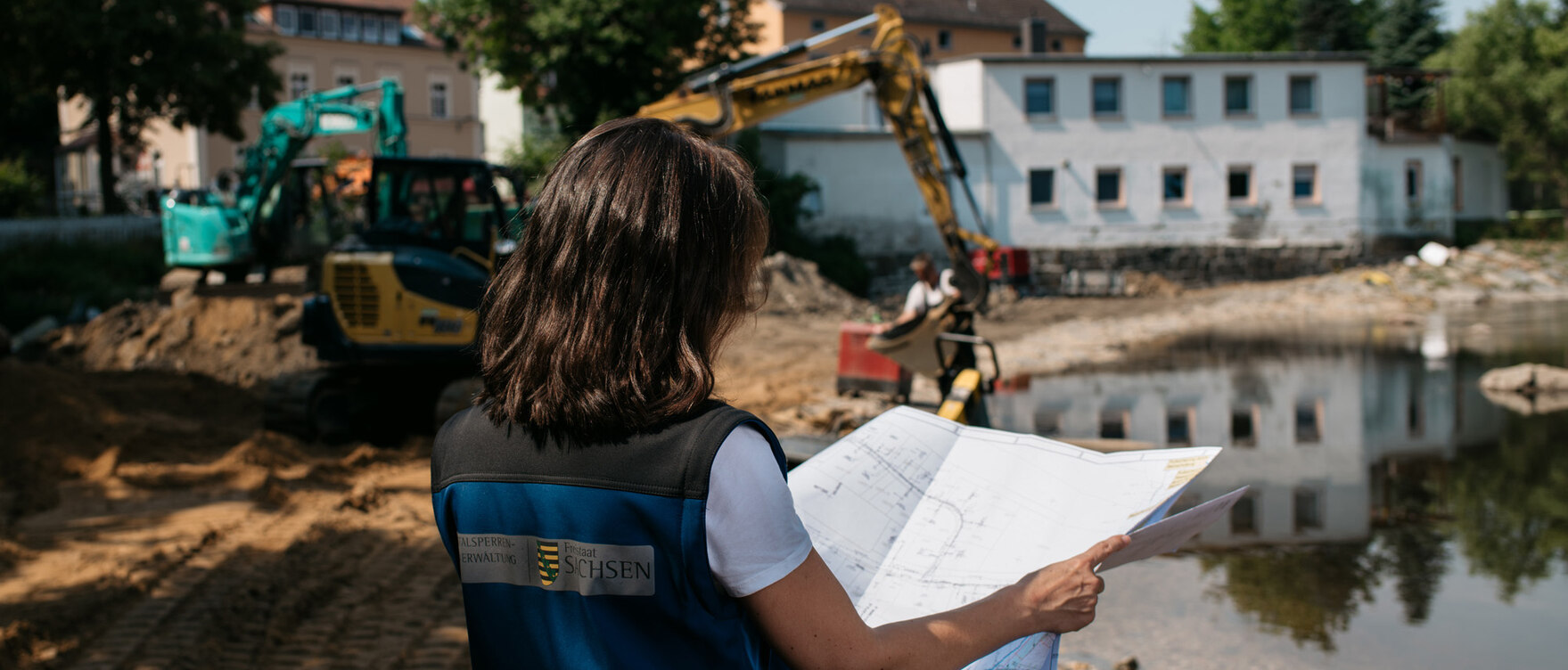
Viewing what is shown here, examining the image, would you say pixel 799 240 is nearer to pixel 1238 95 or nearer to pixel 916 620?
pixel 1238 95

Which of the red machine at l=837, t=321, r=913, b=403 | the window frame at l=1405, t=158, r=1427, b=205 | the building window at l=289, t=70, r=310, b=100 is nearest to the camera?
the red machine at l=837, t=321, r=913, b=403

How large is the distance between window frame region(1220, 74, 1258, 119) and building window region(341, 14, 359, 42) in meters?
34.2

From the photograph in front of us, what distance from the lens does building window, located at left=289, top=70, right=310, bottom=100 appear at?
4750 cm

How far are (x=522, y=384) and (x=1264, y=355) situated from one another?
19738 millimetres

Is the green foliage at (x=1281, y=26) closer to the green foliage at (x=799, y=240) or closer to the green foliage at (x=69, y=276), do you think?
the green foliage at (x=799, y=240)

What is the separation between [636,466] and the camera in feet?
4.87

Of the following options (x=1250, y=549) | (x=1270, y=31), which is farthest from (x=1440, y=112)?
(x=1250, y=549)

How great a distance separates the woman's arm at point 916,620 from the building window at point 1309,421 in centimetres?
1050

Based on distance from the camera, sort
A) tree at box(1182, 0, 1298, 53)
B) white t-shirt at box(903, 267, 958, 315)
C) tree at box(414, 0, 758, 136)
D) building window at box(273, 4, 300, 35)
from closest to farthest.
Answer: white t-shirt at box(903, 267, 958, 315), tree at box(414, 0, 758, 136), building window at box(273, 4, 300, 35), tree at box(1182, 0, 1298, 53)

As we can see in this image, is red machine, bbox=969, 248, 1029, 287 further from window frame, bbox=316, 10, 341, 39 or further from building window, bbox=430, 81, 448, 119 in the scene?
window frame, bbox=316, 10, 341, 39

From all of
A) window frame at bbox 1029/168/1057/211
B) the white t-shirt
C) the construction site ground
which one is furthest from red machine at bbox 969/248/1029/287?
the white t-shirt

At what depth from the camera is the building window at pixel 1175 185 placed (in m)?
37.2

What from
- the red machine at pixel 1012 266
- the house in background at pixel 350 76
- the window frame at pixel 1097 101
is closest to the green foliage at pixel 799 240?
the red machine at pixel 1012 266

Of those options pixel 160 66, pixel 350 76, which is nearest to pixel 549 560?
pixel 160 66
